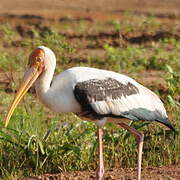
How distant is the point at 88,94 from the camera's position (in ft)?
20.8

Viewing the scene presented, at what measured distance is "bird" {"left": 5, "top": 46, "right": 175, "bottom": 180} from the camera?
250 inches

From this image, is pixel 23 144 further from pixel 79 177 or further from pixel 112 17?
pixel 112 17

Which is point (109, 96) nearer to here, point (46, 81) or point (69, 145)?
point (46, 81)

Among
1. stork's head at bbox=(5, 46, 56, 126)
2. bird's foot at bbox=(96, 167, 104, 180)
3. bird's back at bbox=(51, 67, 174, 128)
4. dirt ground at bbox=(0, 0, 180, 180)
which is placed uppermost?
stork's head at bbox=(5, 46, 56, 126)

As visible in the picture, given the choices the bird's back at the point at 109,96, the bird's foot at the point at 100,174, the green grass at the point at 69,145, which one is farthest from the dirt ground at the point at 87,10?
the bird's foot at the point at 100,174

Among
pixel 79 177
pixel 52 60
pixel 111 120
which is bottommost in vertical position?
pixel 79 177

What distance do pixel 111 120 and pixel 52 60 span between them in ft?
2.32

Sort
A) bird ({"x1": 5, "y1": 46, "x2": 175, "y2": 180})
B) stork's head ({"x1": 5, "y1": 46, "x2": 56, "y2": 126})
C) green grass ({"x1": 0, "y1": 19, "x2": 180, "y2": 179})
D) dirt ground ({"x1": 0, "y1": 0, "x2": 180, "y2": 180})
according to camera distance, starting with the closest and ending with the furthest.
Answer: bird ({"x1": 5, "y1": 46, "x2": 175, "y2": 180}), stork's head ({"x1": 5, "y1": 46, "x2": 56, "y2": 126}), green grass ({"x1": 0, "y1": 19, "x2": 180, "y2": 179}), dirt ground ({"x1": 0, "y1": 0, "x2": 180, "y2": 180})

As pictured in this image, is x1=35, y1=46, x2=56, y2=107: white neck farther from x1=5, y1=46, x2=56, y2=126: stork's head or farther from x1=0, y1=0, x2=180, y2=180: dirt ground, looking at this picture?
x1=0, y1=0, x2=180, y2=180: dirt ground

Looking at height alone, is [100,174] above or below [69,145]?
below

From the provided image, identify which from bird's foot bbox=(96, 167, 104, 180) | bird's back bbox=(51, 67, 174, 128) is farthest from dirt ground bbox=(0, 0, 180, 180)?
bird's foot bbox=(96, 167, 104, 180)

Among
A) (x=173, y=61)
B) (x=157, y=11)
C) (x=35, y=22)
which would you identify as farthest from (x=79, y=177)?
(x=157, y=11)

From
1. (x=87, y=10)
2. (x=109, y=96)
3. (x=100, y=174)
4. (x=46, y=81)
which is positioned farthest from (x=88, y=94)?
(x=87, y=10)

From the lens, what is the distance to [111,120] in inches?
263
